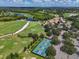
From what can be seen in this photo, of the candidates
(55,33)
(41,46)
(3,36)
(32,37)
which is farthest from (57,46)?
(3,36)

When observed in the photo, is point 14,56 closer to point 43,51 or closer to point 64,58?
point 43,51

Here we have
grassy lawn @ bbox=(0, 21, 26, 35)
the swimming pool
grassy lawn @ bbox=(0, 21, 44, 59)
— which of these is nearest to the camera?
the swimming pool

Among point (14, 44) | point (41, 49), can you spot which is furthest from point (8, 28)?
point (41, 49)

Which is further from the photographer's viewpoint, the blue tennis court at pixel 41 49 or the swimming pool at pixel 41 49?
the blue tennis court at pixel 41 49

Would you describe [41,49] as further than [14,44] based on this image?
No

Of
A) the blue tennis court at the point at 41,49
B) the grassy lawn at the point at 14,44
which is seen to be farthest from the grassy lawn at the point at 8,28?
the blue tennis court at the point at 41,49

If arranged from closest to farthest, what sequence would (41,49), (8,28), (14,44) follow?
(41,49) → (14,44) → (8,28)

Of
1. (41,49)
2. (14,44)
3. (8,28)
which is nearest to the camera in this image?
(41,49)

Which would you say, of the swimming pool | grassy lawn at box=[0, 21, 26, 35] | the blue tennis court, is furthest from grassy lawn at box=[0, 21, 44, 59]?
grassy lawn at box=[0, 21, 26, 35]

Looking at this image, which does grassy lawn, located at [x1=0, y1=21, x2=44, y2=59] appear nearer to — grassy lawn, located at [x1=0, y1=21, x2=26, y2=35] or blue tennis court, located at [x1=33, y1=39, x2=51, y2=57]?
blue tennis court, located at [x1=33, y1=39, x2=51, y2=57]

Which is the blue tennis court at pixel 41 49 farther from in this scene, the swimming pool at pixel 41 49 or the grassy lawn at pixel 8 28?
the grassy lawn at pixel 8 28

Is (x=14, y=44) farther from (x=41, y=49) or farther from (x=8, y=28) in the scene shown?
(x=8, y=28)
